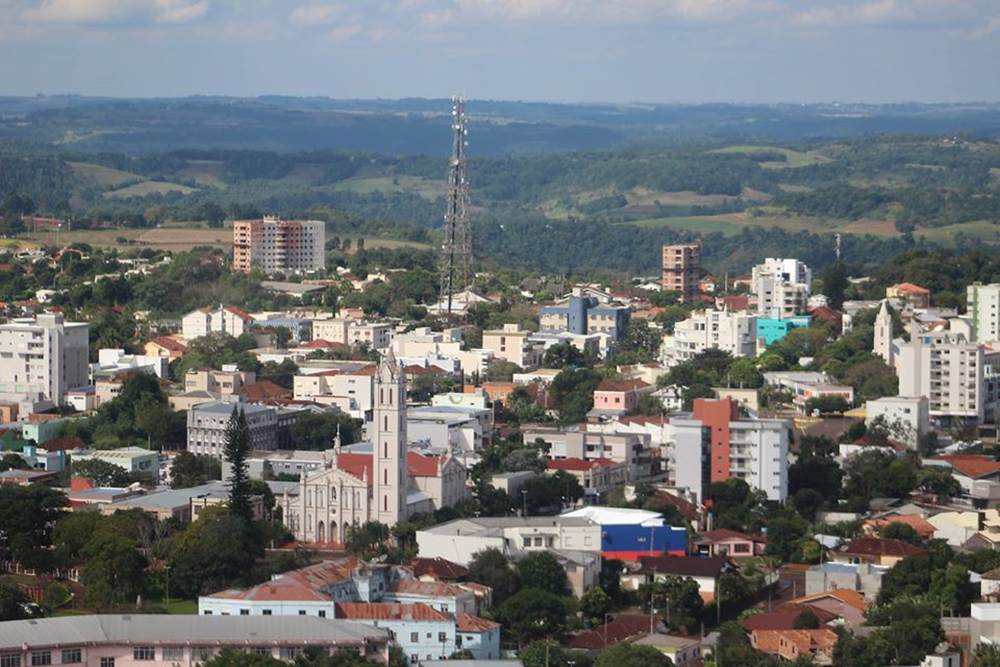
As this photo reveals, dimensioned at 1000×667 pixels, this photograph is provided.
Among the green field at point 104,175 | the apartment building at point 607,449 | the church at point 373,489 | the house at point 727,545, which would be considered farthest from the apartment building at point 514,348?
the green field at point 104,175

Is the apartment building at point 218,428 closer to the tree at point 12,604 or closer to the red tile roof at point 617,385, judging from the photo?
the red tile roof at point 617,385

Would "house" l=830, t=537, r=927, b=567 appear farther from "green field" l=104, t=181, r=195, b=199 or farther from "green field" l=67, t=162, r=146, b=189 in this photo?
"green field" l=67, t=162, r=146, b=189

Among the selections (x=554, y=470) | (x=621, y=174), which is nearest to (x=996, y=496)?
(x=554, y=470)

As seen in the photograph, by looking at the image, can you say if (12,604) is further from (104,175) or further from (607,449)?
(104,175)

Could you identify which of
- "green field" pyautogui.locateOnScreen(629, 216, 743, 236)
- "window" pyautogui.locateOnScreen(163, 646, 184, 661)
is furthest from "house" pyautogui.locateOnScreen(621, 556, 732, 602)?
"green field" pyautogui.locateOnScreen(629, 216, 743, 236)

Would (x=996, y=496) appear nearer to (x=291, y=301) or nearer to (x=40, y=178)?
(x=291, y=301)

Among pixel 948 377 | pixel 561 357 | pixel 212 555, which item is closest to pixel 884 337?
pixel 948 377
